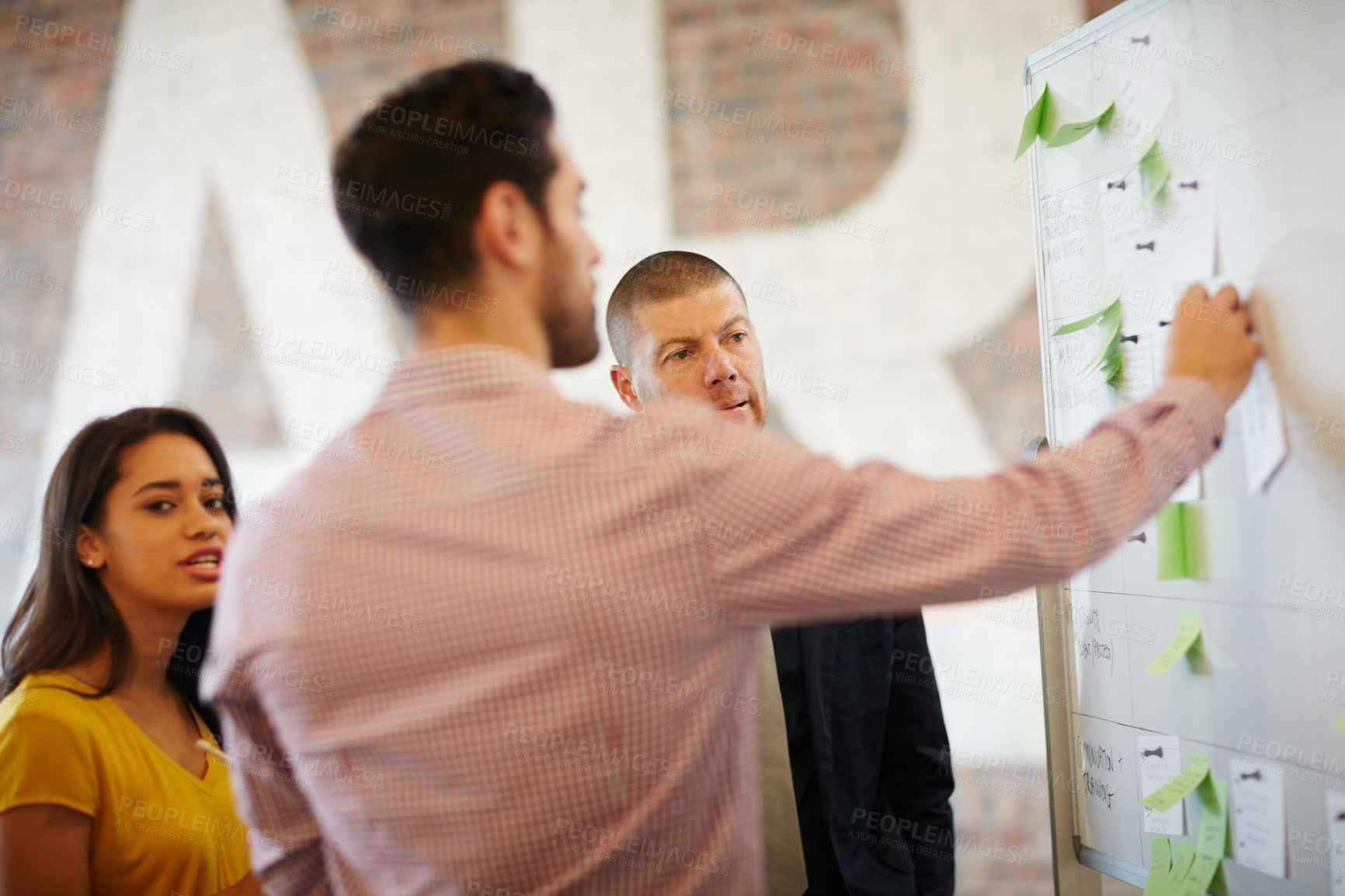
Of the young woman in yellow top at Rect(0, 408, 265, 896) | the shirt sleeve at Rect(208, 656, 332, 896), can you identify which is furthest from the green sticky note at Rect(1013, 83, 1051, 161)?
the young woman in yellow top at Rect(0, 408, 265, 896)

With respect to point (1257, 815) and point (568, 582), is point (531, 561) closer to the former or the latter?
point (568, 582)

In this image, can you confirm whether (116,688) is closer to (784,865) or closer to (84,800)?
(84,800)

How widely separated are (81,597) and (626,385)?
103cm

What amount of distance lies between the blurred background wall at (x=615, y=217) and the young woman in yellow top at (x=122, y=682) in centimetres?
84

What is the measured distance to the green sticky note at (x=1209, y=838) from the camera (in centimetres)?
123

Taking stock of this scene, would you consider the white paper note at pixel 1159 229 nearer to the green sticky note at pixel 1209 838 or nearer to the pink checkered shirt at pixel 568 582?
the pink checkered shirt at pixel 568 582

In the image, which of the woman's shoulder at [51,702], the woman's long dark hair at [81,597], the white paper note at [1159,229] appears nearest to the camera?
the white paper note at [1159,229]

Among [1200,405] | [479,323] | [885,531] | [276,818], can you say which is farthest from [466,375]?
[1200,405]

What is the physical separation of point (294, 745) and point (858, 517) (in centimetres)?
56

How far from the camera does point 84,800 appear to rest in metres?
1.57

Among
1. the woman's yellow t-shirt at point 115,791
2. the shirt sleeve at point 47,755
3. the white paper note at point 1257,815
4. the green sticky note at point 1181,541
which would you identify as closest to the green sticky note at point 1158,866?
the white paper note at point 1257,815

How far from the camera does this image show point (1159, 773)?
134 centimetres

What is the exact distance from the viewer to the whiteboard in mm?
1089

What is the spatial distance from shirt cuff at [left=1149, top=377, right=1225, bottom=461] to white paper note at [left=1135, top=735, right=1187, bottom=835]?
564 millimetres
